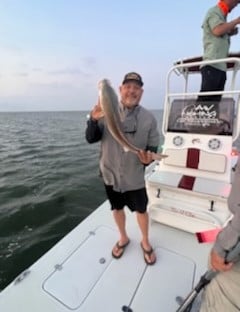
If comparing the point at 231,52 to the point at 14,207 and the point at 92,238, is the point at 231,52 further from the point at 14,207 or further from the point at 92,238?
the point at 14,207

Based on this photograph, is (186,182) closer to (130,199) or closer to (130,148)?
(130,199)

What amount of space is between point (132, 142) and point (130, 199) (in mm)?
539

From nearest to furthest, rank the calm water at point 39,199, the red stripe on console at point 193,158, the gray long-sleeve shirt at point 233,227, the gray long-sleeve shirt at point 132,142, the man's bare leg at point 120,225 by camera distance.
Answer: the gray long-sleeve shirt at point 233,227
the gray long-sleeve shirt at point 132,142
the man's bare leg at point 120,225
the red stripe on console at point 193,158
the calm water at point 39,199

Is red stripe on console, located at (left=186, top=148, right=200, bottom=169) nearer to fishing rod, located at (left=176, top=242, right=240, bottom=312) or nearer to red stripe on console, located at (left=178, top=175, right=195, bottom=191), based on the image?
red stripe on console, located at (left=178, top=175, right=195, bottom=191)

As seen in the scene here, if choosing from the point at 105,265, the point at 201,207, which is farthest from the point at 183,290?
the point at 201,207

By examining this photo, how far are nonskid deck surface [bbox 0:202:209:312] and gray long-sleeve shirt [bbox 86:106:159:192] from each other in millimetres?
690

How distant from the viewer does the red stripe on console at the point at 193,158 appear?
2.47 meters

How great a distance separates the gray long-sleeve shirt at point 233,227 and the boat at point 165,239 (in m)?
0.32

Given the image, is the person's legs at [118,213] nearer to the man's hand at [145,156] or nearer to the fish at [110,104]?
the man's hand at [145,156]

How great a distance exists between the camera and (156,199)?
Result: 2254mm

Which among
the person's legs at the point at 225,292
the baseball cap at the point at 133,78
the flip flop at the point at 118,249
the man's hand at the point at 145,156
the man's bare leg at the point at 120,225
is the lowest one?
the flip flop at the point at 118,249

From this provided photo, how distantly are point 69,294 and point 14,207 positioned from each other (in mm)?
2946

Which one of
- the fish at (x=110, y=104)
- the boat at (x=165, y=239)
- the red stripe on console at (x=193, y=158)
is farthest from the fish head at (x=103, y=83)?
the red stripe on console at (x=193, y=158)

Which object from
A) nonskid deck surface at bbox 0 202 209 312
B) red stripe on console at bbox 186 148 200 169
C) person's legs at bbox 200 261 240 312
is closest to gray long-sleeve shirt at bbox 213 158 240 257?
person's legs at bbox 200 261 240 312
